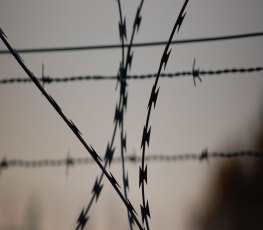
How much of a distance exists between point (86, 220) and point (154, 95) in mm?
684

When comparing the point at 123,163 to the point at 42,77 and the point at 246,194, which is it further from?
the point at 246,194

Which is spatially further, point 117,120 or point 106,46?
point 106,46

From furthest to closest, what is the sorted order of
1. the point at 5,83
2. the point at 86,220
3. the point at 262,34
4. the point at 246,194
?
the point at 246,194
the point at 5,83
the point at 262,34
the point at 86,220

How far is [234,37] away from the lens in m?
1.89

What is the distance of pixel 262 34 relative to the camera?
74.2 inches

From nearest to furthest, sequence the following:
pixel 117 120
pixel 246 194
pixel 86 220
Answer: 1. pixel 86 220
2. pixel 117 120
3. pixel 246 194

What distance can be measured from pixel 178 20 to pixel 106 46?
759mm

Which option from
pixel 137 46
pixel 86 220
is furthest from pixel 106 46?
pixel 86 220

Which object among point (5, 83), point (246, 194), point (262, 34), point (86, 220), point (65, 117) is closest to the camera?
point (65, 117)

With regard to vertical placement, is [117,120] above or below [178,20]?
below

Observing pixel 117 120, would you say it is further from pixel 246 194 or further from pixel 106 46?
pixel 246 194

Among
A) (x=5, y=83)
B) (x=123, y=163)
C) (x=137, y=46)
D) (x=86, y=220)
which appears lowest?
(x=86, y=220)

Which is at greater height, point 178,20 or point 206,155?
point 178,20

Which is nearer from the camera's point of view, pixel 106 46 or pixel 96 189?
pixel 96 189
